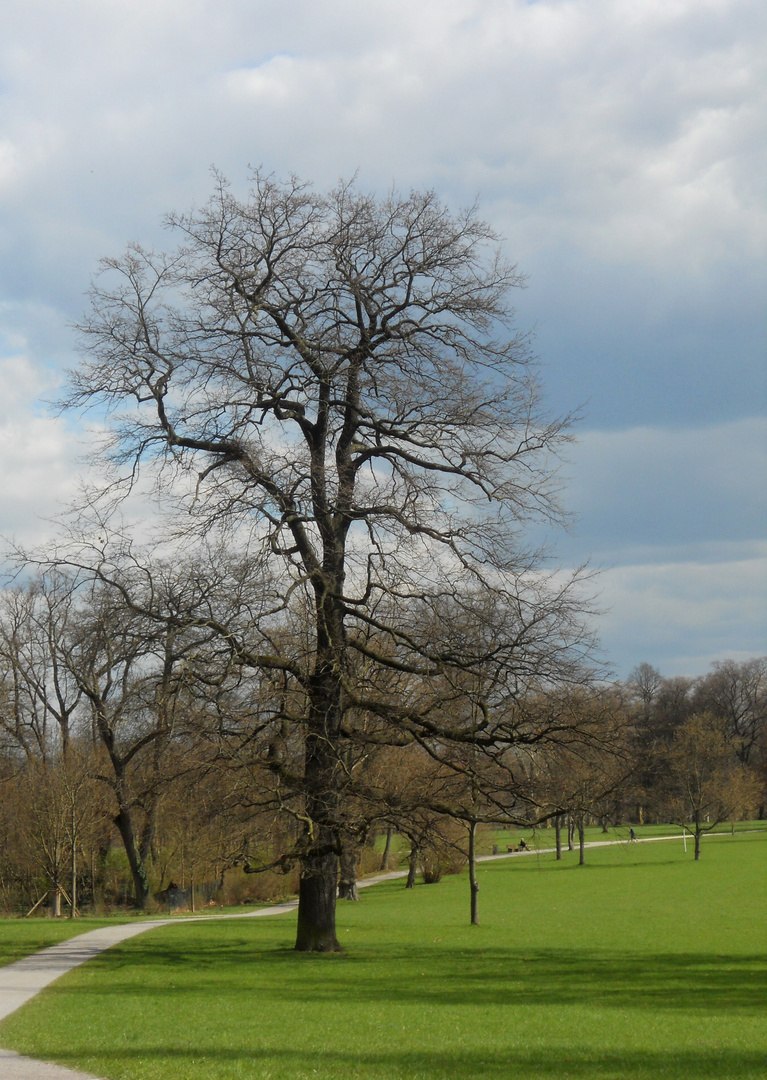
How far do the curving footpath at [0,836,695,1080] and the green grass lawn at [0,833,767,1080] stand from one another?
0.35 m

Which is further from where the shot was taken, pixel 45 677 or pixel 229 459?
pixel 45 677

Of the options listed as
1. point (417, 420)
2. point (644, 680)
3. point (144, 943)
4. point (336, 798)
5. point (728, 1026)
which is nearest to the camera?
point (728, 1026)

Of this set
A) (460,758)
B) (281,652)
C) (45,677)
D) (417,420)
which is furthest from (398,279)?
(45,677)

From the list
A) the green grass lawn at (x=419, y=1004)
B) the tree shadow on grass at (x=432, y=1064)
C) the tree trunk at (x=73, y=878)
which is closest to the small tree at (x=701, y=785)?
the green grass lawn at (x=419, y=1004)

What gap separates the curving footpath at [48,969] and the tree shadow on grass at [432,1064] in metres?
0.37

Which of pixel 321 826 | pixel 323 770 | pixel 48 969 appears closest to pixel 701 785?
pixel 323 770

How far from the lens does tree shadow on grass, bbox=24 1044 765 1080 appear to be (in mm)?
9422

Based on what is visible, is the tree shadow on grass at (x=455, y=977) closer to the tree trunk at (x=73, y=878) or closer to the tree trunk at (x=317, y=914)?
the tree trunk at (x=317, y=914)

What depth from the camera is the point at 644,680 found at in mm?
109250

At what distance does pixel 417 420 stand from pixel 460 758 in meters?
6.69

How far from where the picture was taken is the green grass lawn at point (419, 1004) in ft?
33.0

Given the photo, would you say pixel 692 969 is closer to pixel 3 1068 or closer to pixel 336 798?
pixel 336 798

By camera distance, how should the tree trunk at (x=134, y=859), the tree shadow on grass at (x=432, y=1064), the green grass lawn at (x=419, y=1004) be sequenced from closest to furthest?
the tree shadow on grass at (x=432, y=1064) → the green grass lawn at (x=419, y=1004) → the tree trunk at (x=134, y=859)

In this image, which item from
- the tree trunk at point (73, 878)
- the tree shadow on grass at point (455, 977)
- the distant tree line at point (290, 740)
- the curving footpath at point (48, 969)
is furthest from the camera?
the tree trunk at point (73, 878)
